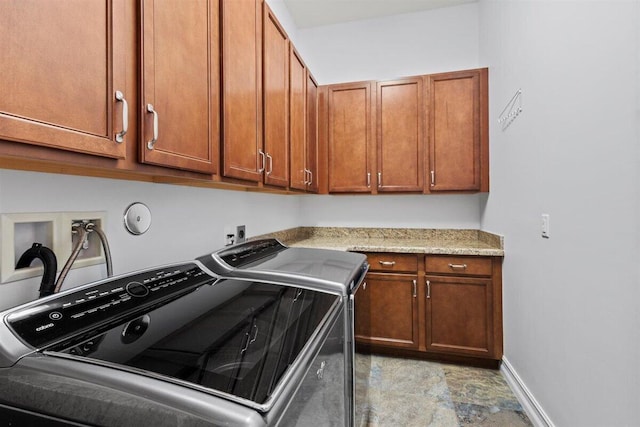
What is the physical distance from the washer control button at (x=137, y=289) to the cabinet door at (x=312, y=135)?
1.76 metres

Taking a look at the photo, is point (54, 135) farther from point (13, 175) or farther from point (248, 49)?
point (248, 49)

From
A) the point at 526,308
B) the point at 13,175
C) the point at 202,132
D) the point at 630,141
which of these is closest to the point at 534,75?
the point at 630,141

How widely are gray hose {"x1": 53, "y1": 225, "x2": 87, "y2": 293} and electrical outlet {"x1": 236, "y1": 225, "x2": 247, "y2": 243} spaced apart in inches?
39.8

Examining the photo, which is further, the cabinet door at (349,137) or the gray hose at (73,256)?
the cabinet door at (349,137)

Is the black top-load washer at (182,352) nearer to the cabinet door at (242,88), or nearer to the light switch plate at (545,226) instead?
the cabinet door at (242,88)

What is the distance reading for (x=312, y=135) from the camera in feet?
9.08

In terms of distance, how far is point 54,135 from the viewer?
64 cm

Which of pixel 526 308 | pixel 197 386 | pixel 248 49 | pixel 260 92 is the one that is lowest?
pixel 526 308

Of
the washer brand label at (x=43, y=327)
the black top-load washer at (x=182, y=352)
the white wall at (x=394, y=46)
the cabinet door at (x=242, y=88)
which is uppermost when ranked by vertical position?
the white wall at (x=394, y=46)

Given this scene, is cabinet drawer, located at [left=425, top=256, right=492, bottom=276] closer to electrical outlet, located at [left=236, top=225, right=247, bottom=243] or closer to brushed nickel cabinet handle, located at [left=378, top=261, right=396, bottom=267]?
brushed nickel cabinet handle, located at [left=378, top=261, right=396, bottom=267]

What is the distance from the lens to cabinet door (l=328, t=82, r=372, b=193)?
287cm

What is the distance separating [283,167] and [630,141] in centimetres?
155

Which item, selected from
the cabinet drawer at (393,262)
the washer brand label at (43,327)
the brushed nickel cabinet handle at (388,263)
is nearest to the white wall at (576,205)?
the cabinet drawer at (393,262)

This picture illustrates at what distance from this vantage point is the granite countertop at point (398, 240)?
2.42 meters
